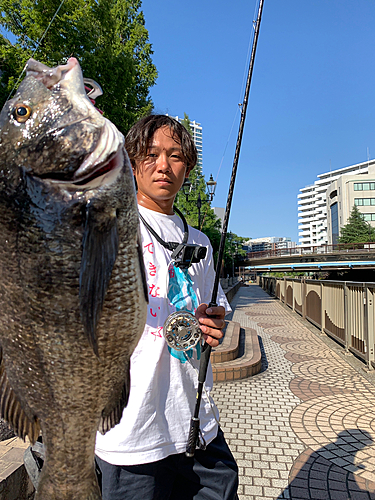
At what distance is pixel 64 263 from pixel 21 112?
1.68ft

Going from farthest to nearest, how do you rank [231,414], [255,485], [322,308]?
[322,308], [231,414], [255,485]

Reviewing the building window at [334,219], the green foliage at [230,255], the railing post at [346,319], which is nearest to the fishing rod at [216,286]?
the railing post at [346,319]

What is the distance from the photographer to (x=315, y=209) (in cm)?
13200

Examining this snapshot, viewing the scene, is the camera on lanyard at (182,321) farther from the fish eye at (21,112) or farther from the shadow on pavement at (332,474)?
the shadow on pavement at (332,474)

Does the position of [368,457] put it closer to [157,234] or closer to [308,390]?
[308,390]

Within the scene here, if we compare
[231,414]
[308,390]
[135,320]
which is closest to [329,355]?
[308,390]

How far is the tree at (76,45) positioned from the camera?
35.1 ft

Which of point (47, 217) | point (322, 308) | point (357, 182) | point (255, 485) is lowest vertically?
point (255, 485)

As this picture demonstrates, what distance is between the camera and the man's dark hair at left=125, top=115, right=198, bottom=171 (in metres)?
1.84

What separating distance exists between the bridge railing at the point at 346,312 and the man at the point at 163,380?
6.00 metres

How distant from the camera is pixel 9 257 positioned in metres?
1.09

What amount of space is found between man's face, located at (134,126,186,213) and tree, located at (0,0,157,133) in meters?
10.1

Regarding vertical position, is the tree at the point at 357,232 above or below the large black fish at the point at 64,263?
above

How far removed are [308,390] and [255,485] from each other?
2984 mm
